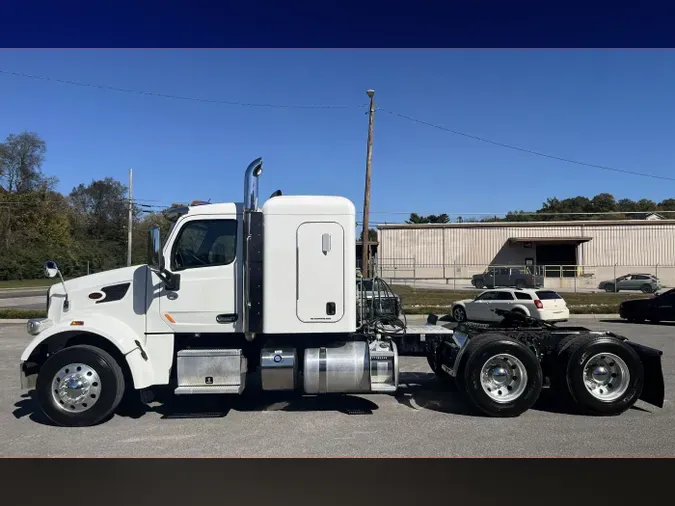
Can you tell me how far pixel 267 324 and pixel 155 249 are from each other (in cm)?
159

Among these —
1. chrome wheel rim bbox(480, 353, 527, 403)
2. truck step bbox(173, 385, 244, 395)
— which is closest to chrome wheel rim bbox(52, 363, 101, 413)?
truck step bbox(173, 385, 244, 395)

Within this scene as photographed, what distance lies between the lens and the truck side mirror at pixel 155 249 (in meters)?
6.26

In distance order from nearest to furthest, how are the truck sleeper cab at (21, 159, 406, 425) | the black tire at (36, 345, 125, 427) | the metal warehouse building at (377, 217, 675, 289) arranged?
the black tire at (36, 345, 125, 427)
the truck sleeper cab at (21, 159, 406, 425)
the metal warehouse building at (377, 217, 675, 289)

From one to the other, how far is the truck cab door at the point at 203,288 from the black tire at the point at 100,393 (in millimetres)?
864

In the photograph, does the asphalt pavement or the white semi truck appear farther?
the white semi truck

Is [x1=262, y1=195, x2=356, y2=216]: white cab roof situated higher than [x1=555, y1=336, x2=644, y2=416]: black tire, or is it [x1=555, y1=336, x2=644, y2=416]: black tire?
[x1=262, y1=195, x2=356, y2=216]: white cab roof

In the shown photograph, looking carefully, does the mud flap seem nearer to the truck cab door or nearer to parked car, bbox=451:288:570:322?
the truck cab door

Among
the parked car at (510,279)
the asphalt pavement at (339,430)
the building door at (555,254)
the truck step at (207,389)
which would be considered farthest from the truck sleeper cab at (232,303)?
the building door at (555,254)

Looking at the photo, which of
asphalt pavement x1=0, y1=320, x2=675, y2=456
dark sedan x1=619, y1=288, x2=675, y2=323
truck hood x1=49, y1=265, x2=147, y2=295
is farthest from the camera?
dark sedan x1=619, y1=288, x2=675, y2=323

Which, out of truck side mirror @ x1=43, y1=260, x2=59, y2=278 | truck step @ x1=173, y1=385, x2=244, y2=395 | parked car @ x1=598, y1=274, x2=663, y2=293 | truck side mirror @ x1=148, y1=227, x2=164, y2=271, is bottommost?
truck step @ x1=173, y1=385, x2=244, y2=395

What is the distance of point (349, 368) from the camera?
661cm

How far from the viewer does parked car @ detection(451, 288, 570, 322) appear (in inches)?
715

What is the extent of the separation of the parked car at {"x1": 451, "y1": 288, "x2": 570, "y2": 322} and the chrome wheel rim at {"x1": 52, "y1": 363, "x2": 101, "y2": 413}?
13784 millimetres
